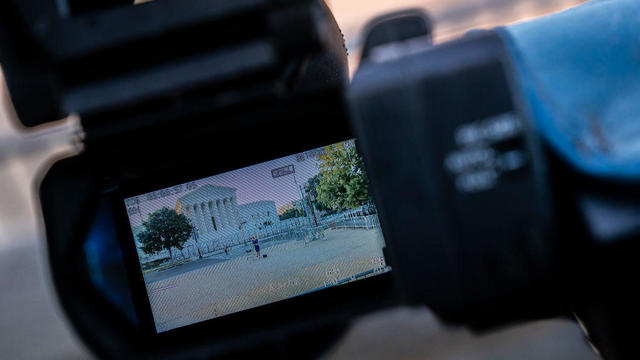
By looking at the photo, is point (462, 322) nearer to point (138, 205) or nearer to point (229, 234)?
point (229, 234)

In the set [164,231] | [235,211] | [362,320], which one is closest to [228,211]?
[235,211]

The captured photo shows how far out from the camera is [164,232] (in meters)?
0.76

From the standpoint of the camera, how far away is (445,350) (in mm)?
1151

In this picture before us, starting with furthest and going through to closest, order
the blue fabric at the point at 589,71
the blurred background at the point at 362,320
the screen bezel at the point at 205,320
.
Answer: the blurred background at the point at 362,320
the screen bezel at the point at 205,320
the blue fabric at the point at 589,71

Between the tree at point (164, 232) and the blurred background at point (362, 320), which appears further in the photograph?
the blurred background at point (362, 320)

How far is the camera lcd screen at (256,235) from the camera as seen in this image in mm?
755

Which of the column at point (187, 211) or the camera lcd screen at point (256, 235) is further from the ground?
the column at point (187, 211)

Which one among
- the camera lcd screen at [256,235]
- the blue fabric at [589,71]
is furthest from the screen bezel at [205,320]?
the blue fabric at [589,71]

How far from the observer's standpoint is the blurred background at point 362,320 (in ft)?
3.55

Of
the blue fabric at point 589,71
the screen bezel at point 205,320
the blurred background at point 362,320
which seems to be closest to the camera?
the blue fabric at point 589,71

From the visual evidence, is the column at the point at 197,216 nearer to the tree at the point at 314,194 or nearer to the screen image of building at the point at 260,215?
the screen image of building at the point at 260,215

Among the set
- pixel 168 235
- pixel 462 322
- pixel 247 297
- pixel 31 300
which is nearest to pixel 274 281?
pixel 247 297

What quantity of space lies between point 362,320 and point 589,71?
2.47ft

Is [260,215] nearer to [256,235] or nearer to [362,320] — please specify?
[256,235]
